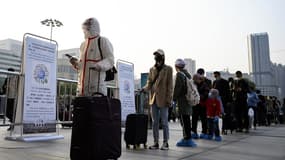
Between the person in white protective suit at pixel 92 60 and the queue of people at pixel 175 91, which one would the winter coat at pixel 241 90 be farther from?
the person in white protective suit at pixel 92 60

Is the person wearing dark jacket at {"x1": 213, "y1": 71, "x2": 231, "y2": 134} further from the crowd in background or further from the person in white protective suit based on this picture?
the person in white protective suit

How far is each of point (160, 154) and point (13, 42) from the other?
46.0 m

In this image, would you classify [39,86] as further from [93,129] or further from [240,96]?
[240,96]

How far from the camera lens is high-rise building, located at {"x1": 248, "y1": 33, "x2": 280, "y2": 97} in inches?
1318

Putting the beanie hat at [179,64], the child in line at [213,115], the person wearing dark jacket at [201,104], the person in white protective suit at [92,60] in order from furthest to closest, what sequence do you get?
the person wearing dark jacket at [201,104] → the child in line at [213,115] → the beanie hat at [179,64] → the person in white protective suit at [92,60]

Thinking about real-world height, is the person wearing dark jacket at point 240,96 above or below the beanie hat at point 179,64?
below

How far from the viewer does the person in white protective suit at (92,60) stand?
10.3 feet

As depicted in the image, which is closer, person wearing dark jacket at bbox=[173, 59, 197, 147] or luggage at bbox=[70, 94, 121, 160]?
luggage at bbox=[70, 94, 121, 160]

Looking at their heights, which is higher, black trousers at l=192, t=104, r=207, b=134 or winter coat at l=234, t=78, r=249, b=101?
winter coat at l=234, t=78, r=249, b=101

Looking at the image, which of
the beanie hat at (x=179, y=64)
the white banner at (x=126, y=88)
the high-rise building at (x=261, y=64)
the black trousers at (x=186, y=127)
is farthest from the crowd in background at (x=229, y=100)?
the high-rise building at (x=261, y=64)

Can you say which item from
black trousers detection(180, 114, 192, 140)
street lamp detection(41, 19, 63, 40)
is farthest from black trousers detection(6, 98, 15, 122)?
street lamp detection(41, 19, 63, 40)

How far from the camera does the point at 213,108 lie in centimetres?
655

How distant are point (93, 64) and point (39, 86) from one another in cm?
282

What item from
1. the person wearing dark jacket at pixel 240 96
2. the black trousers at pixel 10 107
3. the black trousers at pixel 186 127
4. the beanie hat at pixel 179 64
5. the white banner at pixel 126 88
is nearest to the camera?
the black trousers at pixel 186 127
